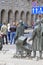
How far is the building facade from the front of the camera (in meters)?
59.0

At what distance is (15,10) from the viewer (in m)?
59.7

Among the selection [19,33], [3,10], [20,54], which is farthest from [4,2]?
[20,54]

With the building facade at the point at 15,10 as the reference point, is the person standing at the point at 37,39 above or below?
above

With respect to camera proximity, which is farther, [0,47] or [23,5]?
[23,5]

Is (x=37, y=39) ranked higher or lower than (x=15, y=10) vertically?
higher

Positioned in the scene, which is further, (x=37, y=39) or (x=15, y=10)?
(x=15, y=10)

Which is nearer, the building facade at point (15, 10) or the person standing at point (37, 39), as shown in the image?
the person standing at point (37, 39)

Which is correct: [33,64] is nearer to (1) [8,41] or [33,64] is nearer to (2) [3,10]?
(1) [8,41]

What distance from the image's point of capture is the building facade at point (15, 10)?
59.0 metres

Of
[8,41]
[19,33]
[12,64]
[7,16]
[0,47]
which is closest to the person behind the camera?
[12,64]

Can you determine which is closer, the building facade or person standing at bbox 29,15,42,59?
person standing at bbox 29,15,42,59

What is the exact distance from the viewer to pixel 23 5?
61.2 meters

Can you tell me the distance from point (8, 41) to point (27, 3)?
108 ft

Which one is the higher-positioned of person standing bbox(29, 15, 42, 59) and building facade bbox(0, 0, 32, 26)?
person standing bbox(29, 15, 42, 59)
